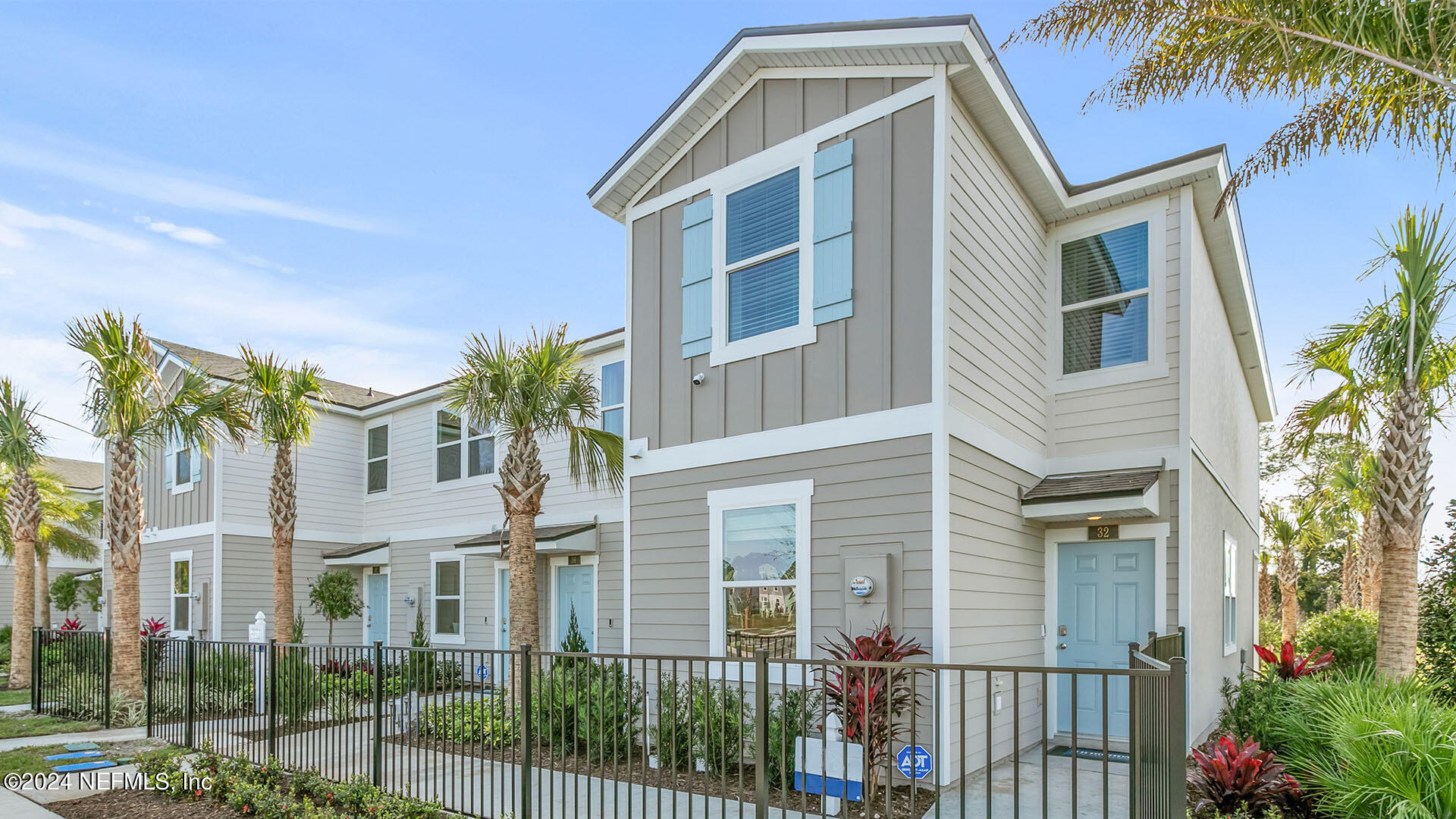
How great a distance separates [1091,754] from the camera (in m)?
7.74

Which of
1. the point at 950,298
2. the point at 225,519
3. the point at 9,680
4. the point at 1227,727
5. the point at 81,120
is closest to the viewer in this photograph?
the point at 950,298

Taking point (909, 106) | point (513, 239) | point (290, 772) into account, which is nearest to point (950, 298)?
point (909, 106)

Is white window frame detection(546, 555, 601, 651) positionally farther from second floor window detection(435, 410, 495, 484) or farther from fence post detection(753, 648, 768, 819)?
fence post detection(753, 648, 768, 819)

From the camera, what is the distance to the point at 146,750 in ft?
28.8

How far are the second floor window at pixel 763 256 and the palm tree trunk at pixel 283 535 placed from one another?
9543 millimetres

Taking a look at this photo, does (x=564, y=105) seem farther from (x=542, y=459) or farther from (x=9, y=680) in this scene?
(x=9, y=680)

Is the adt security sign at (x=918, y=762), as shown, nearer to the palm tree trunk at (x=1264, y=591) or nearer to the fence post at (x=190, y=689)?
the fence post at (x=190, y=689)

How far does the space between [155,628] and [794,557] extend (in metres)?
11.6

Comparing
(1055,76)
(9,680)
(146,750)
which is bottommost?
(9,680)

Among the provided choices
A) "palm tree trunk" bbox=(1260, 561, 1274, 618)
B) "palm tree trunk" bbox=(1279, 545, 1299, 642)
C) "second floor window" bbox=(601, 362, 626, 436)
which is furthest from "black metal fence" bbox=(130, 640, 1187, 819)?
"palm tree trunk" bbox=(1260, 561, 1274, 618)

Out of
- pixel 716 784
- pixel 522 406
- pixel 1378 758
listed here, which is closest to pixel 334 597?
pixel 522 406

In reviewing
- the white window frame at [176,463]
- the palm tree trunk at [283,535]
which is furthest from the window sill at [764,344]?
the white window frame at [176,463]

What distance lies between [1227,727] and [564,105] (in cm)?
1301

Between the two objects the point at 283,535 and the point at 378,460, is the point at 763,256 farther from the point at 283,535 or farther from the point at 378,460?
the point at 378,460
